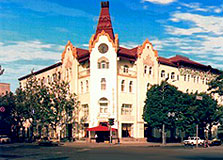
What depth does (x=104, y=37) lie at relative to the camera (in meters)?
64.2

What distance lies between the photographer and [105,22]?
221 ft

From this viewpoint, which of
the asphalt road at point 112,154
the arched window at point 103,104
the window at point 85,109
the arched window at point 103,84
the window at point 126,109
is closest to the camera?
the asphalt road at point 112,154

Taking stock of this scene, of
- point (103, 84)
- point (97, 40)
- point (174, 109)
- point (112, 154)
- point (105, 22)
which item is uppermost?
point (105, 22)

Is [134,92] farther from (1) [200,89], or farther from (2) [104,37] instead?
(1) [200,89]

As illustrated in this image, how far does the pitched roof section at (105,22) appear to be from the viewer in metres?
66.4

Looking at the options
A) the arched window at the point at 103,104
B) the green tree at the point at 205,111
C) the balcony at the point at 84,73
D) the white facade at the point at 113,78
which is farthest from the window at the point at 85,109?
the green tree at the point at 205,111

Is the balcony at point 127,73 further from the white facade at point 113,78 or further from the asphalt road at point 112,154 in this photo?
the asphalt road at point 112,154

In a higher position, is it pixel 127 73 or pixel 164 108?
pixel 127 73

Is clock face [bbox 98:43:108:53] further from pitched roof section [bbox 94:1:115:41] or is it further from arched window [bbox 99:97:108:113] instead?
arched window [bbox 99:97:108:113]

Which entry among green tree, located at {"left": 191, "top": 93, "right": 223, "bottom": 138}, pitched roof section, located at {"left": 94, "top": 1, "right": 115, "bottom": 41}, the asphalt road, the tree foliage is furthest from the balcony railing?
the asphalt road

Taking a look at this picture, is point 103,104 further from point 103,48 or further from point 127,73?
point 103,48

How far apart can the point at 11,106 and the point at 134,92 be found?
89.8 feet

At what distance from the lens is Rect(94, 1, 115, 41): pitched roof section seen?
66.4m

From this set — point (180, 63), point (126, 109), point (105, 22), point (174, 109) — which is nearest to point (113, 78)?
point (126, 109)
